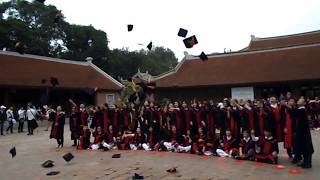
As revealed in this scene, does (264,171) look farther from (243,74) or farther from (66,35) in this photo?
(66,35)

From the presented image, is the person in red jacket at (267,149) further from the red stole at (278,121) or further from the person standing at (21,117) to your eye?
the person standing at (21,117)

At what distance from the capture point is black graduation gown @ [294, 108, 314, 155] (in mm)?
10570

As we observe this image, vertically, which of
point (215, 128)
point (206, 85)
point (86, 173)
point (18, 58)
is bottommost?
point (86, 173)

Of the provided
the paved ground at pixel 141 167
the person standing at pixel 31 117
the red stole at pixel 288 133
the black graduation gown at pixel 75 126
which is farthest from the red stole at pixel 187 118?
the person standing at pixel 31 117

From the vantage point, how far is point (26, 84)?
3039 centimetres

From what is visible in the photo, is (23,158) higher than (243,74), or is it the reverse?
(243,74)

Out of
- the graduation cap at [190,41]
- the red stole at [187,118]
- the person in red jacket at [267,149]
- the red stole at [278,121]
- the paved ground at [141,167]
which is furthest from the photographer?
the graduation cap at [190,41]

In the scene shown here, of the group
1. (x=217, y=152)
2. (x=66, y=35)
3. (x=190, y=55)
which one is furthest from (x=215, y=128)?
(x=66, y=35)

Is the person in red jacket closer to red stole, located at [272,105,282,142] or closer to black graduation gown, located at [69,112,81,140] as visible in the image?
red stole, located at [272,105,282,142]

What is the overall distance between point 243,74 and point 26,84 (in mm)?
16411

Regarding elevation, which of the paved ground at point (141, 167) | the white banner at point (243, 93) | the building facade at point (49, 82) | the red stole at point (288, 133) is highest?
the building facade at point (49, 82)

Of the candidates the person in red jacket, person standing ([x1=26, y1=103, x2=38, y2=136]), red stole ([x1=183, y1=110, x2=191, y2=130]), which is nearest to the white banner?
person standing ([x1=26, y1=103, x2=38, y2=136])

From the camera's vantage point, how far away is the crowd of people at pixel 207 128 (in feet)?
36.5

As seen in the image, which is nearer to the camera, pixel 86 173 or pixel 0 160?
pixel 86 173
